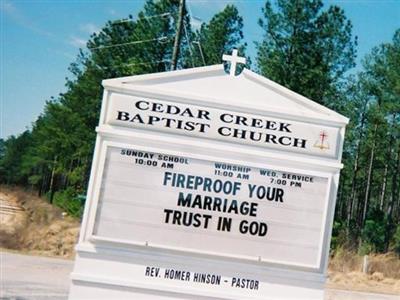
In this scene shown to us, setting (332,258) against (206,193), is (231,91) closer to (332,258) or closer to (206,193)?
(206,193)

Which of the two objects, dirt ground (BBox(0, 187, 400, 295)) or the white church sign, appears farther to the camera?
dirt ground (BBox(0, 187, 400, 295))

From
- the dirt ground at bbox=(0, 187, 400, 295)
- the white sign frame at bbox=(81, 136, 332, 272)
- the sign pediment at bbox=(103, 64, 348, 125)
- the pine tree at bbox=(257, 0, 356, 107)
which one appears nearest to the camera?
the white sign frame at bbox=(81, 136, 332, 272)

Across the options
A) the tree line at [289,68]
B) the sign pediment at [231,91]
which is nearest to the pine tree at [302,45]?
the tree line at [289,68]

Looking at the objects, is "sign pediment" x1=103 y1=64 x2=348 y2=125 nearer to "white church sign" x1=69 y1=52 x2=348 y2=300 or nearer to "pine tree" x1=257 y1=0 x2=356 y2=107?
"white church sign" x1=69 y1=52 x2=348 y2=300

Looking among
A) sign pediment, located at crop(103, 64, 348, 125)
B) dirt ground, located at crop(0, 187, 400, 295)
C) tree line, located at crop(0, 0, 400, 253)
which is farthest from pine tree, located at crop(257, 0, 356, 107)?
sign pediment, located at crop(103, 64, 348, 125)

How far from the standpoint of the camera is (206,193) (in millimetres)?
5637

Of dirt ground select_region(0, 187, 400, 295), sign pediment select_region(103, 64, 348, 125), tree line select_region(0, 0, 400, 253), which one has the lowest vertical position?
dirt ground select_region(0, 187, 400, 295)

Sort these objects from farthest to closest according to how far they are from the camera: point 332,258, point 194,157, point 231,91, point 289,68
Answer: point 289,68, point 332,258, point 231,91, point 194,157

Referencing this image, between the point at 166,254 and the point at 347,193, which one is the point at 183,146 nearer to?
the point at 166,254

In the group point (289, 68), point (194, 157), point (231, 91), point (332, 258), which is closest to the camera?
point (194, 157)

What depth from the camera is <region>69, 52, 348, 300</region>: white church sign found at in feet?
18.2

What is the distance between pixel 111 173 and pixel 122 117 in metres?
0.59

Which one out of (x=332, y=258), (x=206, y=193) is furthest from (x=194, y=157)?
(x=332, y=258)

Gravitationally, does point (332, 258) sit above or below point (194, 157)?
below
